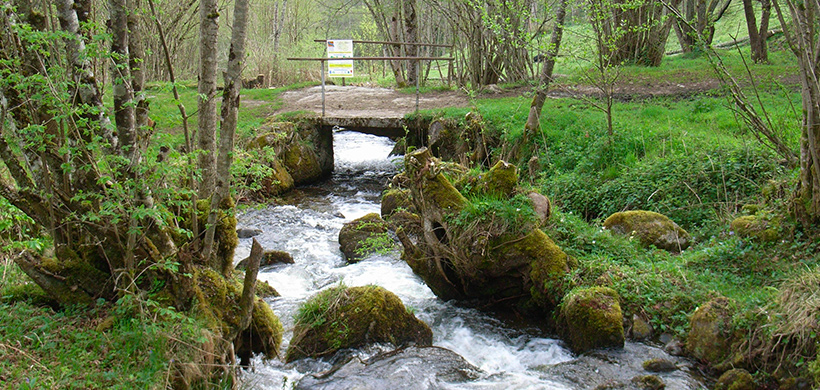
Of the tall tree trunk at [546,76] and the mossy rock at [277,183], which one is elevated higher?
the tall tree trunk at [546,76]

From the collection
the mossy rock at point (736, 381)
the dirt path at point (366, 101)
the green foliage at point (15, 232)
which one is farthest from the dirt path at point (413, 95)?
the green foliage at point (15, 232)

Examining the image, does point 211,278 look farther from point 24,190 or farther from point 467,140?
point 467,140

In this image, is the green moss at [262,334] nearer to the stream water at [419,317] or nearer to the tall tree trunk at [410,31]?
the stream water at [419,317]

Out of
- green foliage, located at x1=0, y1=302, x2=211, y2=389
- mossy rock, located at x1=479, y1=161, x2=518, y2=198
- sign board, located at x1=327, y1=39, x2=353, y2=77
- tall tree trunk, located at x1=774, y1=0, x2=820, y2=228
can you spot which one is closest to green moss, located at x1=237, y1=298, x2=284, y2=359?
green foliage, located at x1=0, y1=302, x2=211, y2=389

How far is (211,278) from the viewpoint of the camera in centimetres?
466

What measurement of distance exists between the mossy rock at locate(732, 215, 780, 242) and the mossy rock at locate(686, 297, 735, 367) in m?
1.37

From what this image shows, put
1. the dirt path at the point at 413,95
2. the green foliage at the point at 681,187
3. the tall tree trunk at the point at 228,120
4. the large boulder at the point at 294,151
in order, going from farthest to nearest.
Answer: the dirt path at the point at 413,95 → the large boulder at the point at 294,151 → the green foliage at the point at 681,187 → the tall tree trunk at the point at 228,120

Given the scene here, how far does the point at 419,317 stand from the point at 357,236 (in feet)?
8.22

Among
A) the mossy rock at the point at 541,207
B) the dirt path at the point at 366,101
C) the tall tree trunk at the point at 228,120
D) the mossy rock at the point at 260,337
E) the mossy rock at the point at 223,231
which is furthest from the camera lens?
the dirt path at the point at 366,101

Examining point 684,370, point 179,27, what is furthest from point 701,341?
point 179,27

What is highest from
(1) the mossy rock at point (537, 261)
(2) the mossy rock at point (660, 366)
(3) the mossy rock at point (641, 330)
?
(1) the mossy rock at point (537, 261)

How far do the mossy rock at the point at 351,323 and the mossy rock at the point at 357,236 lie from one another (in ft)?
8.56

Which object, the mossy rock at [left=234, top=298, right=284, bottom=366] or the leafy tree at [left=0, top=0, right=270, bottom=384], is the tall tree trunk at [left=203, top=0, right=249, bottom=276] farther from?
the mossy rock at [left=234, top=298, right=284, bottom=366]

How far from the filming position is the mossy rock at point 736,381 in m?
4.62
